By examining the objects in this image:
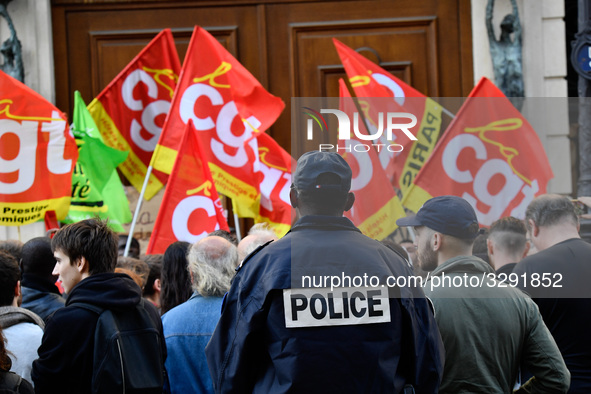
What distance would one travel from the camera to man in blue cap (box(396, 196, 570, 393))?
10.3 ft

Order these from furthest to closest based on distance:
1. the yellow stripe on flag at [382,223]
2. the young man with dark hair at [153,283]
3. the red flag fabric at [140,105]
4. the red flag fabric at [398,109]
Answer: the red flag fabric at [140,105] → the young man with dark hair at [153,283] → the red flag fabric at [398,109] → the yellow stripe on flag at [382,223]

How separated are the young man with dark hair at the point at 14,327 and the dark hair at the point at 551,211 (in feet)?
7.23

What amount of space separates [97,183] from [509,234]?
3.95 metres

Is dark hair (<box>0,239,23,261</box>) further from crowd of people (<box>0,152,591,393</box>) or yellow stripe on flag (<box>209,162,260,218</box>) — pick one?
yellow stripe on flag (<box>209,162,260,218</box>)

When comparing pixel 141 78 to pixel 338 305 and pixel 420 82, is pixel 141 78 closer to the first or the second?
pixel 420 82

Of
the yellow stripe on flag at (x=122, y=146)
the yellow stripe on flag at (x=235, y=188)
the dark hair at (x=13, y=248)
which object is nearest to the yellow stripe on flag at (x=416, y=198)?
the dark hair at (x=13, y=248)

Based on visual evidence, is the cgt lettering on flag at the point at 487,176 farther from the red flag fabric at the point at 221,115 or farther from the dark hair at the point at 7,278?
the red flag fabric at the point at 221,115

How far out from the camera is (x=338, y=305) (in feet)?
8.81

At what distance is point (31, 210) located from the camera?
610 cm

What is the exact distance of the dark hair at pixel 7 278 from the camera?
349cm

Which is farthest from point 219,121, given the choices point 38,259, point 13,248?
point 38,259

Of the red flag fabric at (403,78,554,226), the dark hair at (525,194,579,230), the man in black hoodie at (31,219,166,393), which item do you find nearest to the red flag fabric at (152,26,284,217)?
the man in black hoodie at (31,219,166,393)

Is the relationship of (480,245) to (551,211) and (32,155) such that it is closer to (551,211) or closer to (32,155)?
(551,211)

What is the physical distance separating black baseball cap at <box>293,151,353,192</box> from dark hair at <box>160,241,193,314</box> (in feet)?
5.57
